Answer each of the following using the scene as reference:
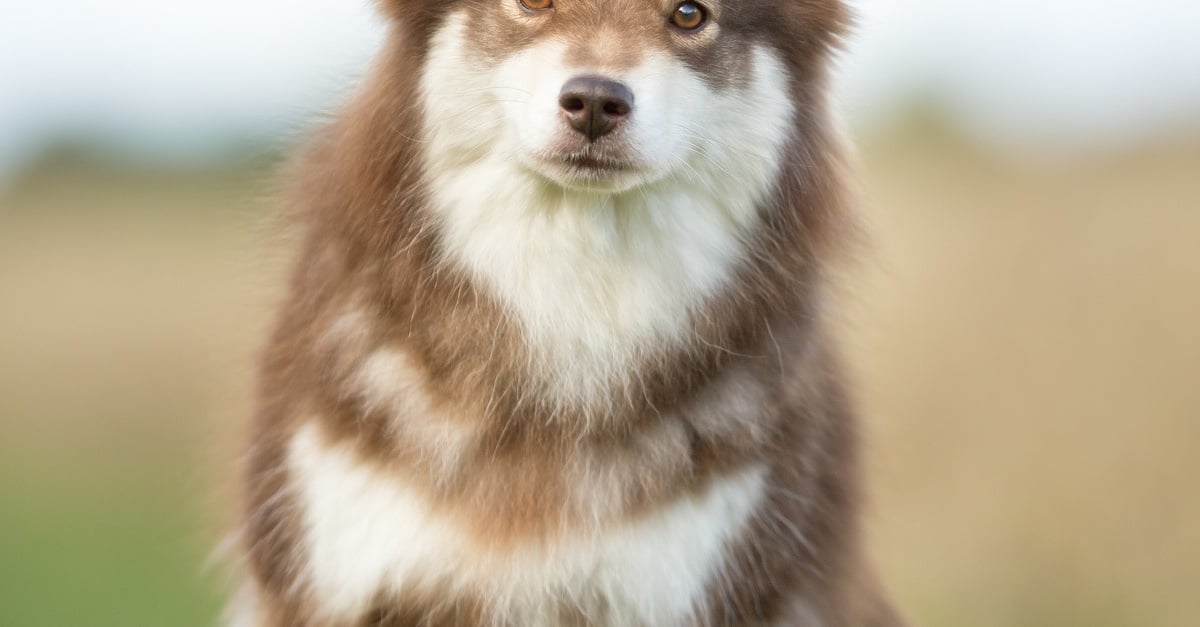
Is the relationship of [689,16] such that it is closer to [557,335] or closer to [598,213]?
[598,213]

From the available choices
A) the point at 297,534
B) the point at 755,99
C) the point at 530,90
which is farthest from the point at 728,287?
the point at 297,534

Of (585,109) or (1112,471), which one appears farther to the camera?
(1112,471)

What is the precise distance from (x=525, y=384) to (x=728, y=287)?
591 millimetres

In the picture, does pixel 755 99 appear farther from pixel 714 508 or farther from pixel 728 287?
pixel 714 508

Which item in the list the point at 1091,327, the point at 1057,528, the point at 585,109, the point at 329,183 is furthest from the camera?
the point at 1091,327

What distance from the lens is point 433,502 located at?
316 cm

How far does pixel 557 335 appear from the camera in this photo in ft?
10.7

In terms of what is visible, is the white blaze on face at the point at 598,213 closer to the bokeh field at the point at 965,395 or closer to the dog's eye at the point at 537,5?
the dog's eye at the point at 537,5

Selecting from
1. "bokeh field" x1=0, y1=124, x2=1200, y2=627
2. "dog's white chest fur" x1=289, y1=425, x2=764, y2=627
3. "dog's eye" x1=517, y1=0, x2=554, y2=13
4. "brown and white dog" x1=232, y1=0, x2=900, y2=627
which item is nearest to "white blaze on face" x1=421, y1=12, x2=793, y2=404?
"brown and white dog" x1=232, y1=0, x2=900, y2=627

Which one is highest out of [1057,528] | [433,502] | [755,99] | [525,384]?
[755,99]

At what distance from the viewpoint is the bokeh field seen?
20.6 feet

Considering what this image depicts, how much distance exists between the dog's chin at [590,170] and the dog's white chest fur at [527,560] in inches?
31.8

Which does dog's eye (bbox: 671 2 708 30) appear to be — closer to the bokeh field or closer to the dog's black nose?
the dog's black nose

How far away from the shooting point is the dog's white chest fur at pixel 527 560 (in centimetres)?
312
